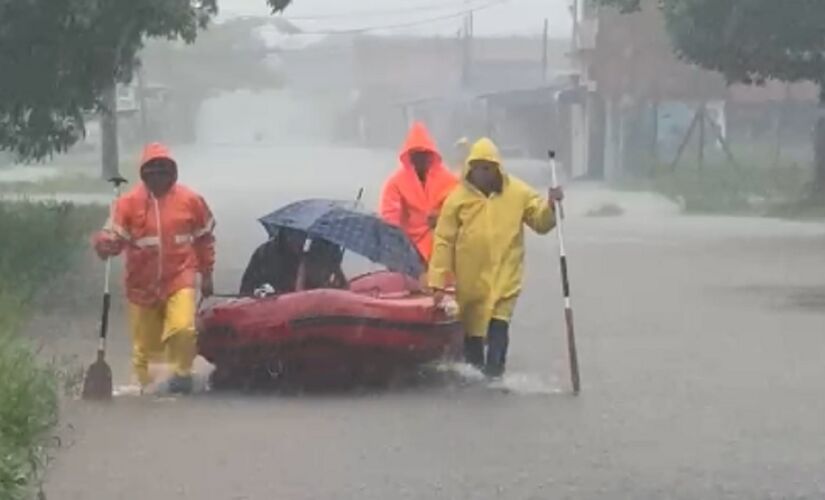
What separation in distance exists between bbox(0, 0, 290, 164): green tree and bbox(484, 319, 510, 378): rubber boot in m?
5.55

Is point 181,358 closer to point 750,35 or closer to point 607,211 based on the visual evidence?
point 750,35

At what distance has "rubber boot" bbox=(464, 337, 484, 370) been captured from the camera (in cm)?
1404

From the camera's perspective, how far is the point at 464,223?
1397 centimetres

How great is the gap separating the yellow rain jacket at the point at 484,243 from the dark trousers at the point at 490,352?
0.06 m

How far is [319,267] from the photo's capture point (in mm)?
14117

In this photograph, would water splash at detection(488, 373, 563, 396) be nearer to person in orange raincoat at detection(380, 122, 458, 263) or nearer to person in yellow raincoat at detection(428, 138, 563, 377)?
person in yellow raincoat at detection(428, 138, 563, 377)

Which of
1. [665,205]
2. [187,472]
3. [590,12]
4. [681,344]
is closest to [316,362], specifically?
[187,472]

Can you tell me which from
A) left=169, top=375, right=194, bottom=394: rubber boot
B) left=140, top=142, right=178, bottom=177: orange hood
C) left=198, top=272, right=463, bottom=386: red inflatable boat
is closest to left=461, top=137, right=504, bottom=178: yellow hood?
left=198, top=272, right=463, bottom=386: red inflatable boat

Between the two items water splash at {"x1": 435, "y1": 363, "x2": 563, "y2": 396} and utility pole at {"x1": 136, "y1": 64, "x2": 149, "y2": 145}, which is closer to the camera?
water splash at {"x1": 435, "y1": 363, "x2": 563, "y2": 396}

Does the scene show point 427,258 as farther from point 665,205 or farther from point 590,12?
point 590,12

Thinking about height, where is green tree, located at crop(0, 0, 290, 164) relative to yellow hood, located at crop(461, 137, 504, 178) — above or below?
above

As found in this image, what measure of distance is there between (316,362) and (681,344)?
14.1 ft

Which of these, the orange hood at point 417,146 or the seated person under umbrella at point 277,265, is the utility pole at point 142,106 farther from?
the seated person under umbrella at point 277,265

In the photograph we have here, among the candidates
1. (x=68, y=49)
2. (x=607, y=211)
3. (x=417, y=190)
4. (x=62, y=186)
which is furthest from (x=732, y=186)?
(x=417, y=190)
